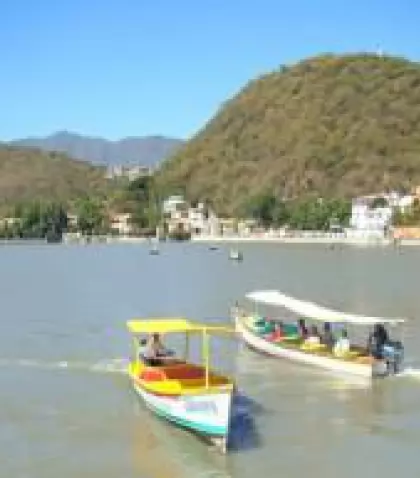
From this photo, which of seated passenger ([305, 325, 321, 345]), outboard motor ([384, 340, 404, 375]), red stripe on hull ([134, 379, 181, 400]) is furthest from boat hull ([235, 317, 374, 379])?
red stripe on hull ([134, 379, 181, 400])

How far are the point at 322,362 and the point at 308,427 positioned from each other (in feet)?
27.0

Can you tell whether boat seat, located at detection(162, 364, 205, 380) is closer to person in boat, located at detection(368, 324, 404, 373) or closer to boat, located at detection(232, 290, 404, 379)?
boat, located at detection(232, 290, 404, 379)

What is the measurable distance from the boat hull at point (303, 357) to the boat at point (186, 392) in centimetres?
723

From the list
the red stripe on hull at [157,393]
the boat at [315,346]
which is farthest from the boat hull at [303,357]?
the red stripe on hull at [157,393]

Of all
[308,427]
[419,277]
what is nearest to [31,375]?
[308,427]

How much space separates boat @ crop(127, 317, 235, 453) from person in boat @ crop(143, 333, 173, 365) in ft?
0.60

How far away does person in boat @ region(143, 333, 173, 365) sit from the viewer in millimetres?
31000

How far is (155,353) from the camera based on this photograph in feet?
102

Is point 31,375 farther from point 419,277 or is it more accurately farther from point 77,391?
point 419,277

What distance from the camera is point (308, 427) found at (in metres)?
28.7

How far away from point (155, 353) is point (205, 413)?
606 centimetres

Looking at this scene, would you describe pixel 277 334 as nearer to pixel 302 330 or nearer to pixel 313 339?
pixel 302 330

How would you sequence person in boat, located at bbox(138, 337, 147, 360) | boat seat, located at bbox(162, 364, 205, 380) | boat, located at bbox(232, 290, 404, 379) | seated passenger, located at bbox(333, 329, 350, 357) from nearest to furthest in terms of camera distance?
boat seat, located at bbox(162, 364, 205, 380), person in boat, located at bbox(138, 337, 147, 360), boat, located at bbox(232, 290, 404, 379), seated passenger, located at bbox(333, 329, 350, 357)

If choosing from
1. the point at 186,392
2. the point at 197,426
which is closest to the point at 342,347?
the point at 186,392
